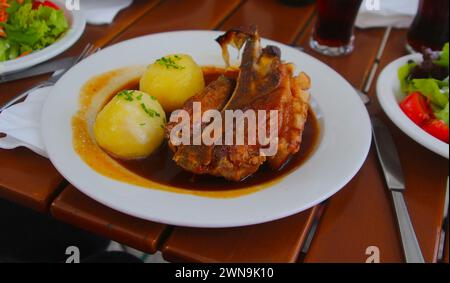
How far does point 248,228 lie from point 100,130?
49 cm

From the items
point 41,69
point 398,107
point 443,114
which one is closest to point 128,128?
point 41,69

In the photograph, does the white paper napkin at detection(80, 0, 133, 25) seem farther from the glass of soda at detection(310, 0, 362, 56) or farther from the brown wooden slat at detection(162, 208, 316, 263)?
the brown wooden slat at detection(162, 208, 316, 263)

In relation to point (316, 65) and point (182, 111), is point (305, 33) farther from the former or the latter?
point (182, 111)

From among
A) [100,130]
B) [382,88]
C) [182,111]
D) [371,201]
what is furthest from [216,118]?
[382,88]

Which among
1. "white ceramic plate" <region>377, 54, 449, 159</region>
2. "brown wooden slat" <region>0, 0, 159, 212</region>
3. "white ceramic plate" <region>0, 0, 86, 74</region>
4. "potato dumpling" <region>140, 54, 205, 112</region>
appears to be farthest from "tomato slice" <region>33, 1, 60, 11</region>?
"white ceramic plate" <region>377, 54, 449, 159</region>

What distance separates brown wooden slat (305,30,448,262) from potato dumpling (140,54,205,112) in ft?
1.88

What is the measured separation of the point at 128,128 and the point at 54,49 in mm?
587

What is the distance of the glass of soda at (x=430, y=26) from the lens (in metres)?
1.72

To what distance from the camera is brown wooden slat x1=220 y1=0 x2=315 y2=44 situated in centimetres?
195

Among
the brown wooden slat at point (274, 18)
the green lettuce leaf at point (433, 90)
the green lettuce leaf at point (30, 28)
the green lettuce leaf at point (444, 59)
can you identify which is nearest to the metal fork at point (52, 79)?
the green lettuce leaf at point (30, 28)

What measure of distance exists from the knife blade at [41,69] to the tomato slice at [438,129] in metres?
1.25

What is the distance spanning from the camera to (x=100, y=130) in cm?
118

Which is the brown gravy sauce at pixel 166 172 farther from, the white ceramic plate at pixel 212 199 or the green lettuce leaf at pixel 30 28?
the green lettuce leaf at pixel 30 28
